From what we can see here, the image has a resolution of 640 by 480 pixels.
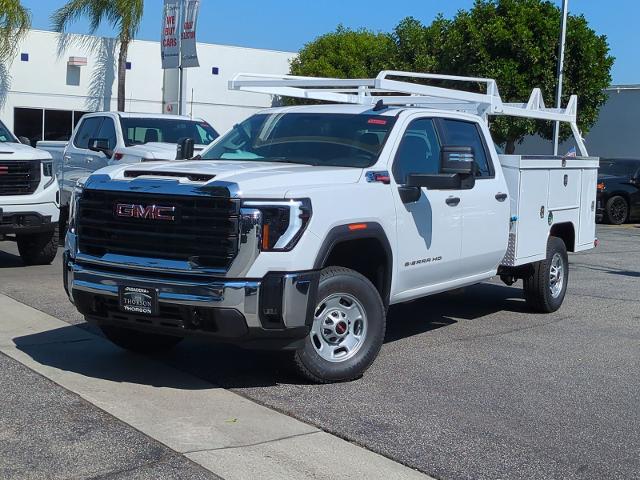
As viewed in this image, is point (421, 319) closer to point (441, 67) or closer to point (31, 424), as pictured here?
point (31, 424)

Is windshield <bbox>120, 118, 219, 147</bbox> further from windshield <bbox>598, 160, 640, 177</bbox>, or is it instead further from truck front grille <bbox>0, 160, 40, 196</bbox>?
windshield <bbox>598, 160, 640, 177</bbox>

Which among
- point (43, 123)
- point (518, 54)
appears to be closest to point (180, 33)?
point (518, 54)

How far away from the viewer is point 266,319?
590 cm

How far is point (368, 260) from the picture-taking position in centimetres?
694

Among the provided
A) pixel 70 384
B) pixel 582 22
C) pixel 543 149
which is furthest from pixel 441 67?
pixel 70 384

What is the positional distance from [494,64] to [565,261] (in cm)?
1726

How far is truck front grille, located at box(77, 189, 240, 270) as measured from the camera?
5.89 m

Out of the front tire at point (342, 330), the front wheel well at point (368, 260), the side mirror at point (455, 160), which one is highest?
the side mirror at point (455, 160)

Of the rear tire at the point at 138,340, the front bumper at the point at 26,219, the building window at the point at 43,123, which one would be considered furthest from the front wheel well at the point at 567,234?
the building window at the point at 43,123

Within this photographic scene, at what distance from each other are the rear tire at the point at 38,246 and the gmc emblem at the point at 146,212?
246 inches

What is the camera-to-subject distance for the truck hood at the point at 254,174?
5.96 m

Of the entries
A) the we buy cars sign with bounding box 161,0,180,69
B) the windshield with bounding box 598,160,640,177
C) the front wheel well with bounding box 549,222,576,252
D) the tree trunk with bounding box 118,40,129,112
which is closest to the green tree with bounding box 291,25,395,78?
the tree trunk with bounding box 118,40,129,112

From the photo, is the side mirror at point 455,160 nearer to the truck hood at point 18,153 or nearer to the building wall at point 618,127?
the truck hood at point 18,153

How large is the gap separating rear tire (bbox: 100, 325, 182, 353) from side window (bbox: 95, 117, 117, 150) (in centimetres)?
678
